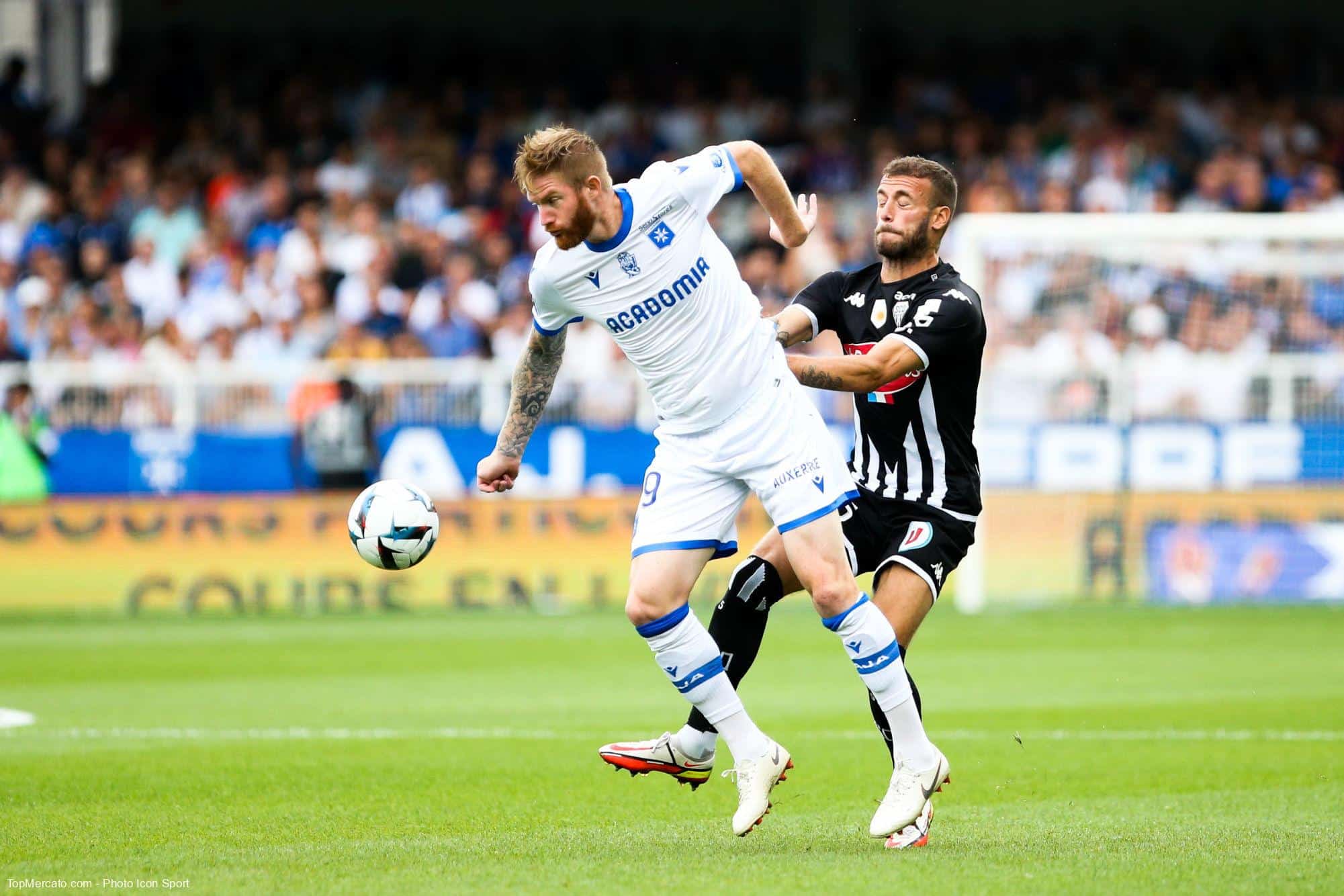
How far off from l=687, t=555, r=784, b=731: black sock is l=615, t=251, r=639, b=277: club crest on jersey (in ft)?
4.22

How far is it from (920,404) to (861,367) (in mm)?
537

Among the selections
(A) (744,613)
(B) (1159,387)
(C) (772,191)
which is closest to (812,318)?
(C) (772,191)

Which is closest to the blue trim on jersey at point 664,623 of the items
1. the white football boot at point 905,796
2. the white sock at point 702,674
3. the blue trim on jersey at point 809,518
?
the white sock at point 702,674

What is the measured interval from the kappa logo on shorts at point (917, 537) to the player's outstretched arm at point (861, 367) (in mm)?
599

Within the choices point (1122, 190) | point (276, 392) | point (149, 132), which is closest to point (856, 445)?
point (276, 392)

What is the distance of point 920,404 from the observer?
22.1 ft

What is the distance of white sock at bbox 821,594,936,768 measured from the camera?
619 cm

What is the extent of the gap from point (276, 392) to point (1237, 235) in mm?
9154

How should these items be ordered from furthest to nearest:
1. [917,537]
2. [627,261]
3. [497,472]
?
[917,537] < [497,472] < [627,261]

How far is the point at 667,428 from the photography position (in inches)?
252

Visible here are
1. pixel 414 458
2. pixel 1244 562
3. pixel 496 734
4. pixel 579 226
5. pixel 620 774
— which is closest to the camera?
pixel 579 226

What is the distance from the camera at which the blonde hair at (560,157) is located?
231 inches

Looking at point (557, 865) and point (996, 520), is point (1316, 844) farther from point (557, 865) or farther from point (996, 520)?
point (996, 520)

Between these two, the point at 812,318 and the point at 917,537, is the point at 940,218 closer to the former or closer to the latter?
the point at 812,318
